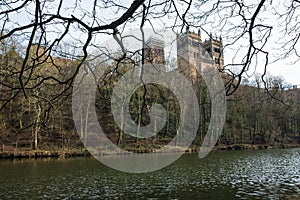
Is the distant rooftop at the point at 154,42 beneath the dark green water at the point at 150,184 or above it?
above

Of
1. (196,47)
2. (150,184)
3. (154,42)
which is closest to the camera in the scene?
(154,42)

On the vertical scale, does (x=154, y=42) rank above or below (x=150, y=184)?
above

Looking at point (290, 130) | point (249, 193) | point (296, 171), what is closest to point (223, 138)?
point (290, 130)

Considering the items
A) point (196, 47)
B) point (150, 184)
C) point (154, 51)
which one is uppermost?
point (196, 47)

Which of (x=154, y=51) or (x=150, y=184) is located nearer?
(x=154, y=51)

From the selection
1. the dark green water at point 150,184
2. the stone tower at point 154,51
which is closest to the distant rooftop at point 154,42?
the stone tower at point 154,51

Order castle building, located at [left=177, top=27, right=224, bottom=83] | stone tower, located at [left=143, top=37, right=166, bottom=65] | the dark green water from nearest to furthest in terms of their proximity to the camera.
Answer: stone tower, located at [left=143, top=37, right=166, bottom=65] < castle building, located at [left=177, top=27, right=224, bottom=83] < the dark green water

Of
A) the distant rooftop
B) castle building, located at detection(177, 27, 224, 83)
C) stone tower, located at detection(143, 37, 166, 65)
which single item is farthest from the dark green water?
the distant rooftop

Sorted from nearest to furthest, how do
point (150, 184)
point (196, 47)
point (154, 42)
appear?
point (154, 42)
point (196, 47)
point (150, 184)

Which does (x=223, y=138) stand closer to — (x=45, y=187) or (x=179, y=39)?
(x=45, y=187)

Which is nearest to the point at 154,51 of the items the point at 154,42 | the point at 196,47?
the point at 154,42

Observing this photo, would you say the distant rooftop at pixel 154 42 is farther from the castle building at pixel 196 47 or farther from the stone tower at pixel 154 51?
the castle building at pixel 196 47

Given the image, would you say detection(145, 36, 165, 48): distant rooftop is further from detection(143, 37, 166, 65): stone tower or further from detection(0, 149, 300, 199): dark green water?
detection(0, 149, 300, 199): dark green water

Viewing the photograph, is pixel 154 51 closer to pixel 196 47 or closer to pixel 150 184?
pixel 196 47
